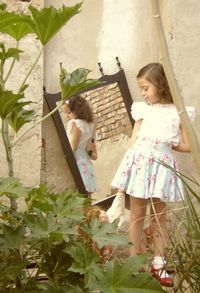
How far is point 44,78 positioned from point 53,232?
2.08 meters

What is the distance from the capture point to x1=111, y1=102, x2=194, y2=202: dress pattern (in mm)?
2746

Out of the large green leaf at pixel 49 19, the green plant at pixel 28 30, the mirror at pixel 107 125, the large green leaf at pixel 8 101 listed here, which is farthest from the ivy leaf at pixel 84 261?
the mirror at pixel 107 125

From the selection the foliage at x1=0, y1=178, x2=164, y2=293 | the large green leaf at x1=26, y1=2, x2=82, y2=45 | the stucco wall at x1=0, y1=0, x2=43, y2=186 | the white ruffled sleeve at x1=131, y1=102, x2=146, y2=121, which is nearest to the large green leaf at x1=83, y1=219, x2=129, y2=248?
the foliage at x1=0, y1=178, x2=164, y2=293

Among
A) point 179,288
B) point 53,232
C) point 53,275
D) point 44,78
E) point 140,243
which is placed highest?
point 44,78

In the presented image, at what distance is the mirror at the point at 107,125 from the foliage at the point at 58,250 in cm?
180

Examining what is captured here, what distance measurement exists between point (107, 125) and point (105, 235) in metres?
1.99

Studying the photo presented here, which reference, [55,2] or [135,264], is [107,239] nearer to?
[135,264]

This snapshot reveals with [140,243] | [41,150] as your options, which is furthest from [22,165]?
[140,243]

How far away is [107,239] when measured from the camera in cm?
124

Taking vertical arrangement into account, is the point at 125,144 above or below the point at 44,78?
below

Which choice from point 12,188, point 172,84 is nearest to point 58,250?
point 12,188

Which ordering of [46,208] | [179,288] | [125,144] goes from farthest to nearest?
[125,144] < [179,288] < [46,208]

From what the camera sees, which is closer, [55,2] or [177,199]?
[177,199]

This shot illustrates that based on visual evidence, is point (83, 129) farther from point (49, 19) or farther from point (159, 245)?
point (49, 19)
